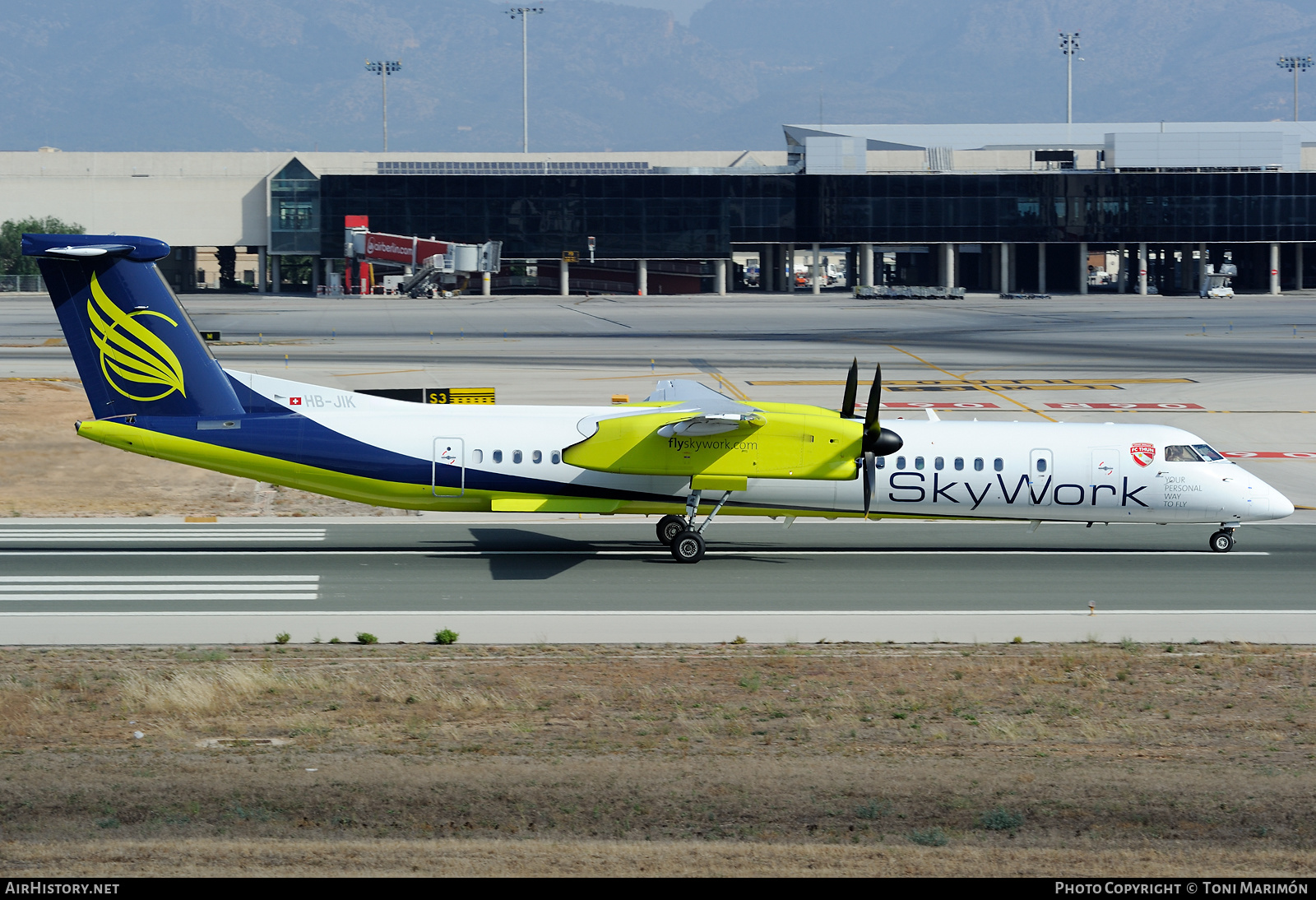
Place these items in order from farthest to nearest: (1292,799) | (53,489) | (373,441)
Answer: (53,489) → (373,441) → (1292,799)

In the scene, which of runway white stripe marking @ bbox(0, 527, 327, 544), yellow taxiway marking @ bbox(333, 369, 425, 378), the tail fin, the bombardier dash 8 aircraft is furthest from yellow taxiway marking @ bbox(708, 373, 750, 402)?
the tail fin

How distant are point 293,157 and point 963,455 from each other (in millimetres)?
137643

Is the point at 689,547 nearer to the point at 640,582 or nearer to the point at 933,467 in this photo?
the point at 640,582

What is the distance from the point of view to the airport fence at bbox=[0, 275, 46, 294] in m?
147

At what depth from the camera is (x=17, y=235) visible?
490 ft

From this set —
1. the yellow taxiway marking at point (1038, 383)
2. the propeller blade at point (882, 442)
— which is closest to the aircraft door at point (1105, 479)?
the propeller blade at point (882, 442)

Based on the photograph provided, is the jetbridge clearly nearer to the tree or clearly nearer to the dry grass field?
the tree

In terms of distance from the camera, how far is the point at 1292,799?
14.0 m

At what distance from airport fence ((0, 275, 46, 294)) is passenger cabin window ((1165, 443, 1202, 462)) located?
5657 inches

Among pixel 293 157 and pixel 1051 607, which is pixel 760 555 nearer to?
pixel 1051 607

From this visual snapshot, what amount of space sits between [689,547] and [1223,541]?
1301 cm

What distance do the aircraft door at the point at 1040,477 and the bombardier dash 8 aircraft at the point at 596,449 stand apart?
0.04 meters

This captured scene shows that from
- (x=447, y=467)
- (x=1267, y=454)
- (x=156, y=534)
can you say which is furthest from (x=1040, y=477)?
(x=156, y=534)

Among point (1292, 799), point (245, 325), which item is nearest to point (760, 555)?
point (1292, 799)
